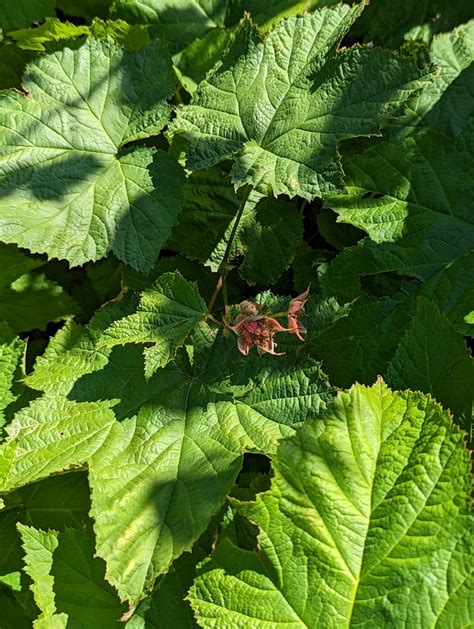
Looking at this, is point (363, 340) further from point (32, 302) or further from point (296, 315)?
point (32, 302)

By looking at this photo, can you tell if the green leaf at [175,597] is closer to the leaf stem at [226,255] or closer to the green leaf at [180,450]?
the green leaf at [180,450]

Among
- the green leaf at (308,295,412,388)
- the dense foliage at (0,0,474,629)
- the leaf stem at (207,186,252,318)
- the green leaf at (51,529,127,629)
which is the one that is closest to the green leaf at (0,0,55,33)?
the dense foliage at (0,0,474,629)

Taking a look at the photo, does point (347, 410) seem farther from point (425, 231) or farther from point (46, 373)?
point (46, 373)

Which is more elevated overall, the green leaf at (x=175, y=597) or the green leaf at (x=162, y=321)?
the green leaf at (x=162, y=321)

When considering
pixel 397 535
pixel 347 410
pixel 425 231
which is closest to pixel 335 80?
pixel 425 231

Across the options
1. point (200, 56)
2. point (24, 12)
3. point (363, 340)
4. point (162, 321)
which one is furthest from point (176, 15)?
point (363, 340)

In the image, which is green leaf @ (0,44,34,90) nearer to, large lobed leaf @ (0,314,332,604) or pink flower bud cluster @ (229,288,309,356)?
large lobed leaf @ (0,314,332,604)

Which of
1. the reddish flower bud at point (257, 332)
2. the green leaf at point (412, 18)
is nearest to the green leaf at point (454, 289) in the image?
the reddish flower bud at point (257, 332)
